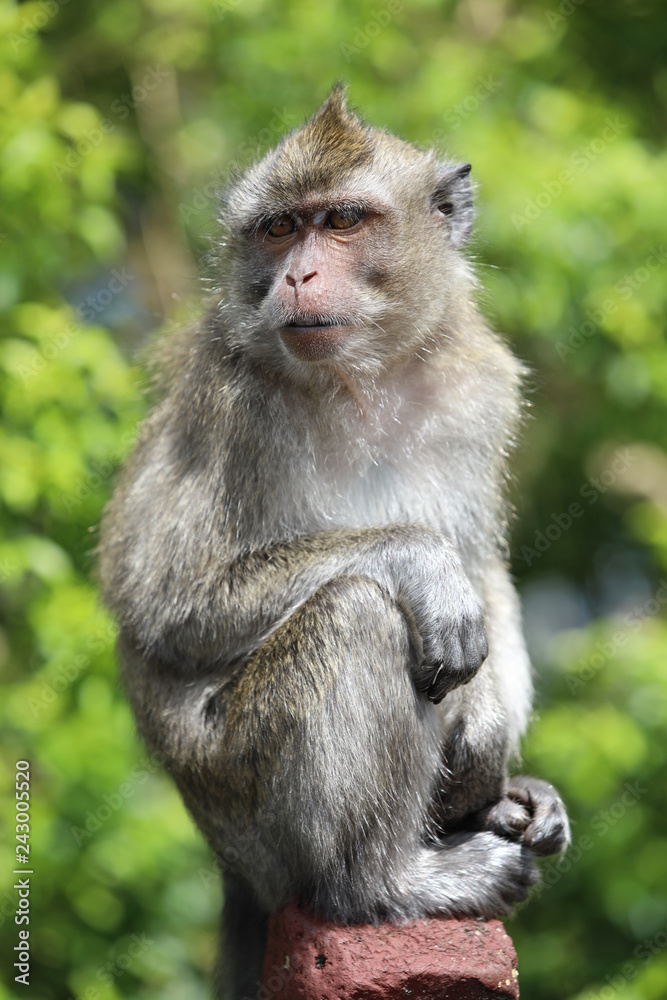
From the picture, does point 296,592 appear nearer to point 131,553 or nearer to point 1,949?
point 131,553

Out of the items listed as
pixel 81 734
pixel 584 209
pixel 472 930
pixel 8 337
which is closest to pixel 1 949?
pixel 81 734

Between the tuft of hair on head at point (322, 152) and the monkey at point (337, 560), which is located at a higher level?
the tuft of hair on head at point (322, 152)

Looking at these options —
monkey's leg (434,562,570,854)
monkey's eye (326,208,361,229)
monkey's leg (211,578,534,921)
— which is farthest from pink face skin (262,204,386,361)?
monkey's leg (434,562,570,854)

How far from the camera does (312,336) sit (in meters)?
4.52

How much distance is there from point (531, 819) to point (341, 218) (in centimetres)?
241

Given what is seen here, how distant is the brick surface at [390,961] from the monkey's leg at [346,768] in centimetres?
9

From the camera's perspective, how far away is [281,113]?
29.2 ft

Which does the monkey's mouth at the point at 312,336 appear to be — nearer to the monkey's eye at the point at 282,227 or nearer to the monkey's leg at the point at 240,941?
the monkey's eye at the point at 282,227

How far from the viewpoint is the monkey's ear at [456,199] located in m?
5.27

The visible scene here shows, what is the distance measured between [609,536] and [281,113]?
5768 millimetres

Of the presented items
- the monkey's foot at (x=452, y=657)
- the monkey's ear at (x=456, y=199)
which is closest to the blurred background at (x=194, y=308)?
the monkey's ear at (x=456, y=199)

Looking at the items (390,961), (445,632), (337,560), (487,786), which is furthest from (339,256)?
(390,961)

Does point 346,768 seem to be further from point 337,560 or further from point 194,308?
point 194,308

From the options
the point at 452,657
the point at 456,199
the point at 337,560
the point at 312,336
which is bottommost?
the point at 452,657
